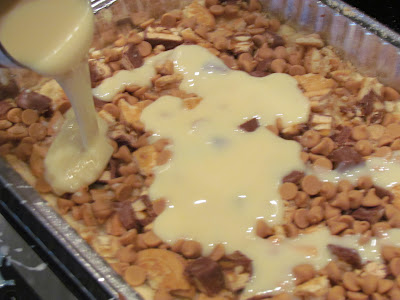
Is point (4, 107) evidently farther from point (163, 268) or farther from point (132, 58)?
point (163, 268)

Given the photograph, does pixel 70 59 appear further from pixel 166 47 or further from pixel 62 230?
pixel 166 47

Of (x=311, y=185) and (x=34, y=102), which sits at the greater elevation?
(x=34, y=102)

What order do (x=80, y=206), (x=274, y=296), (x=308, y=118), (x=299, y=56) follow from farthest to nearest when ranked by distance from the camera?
1. (x=299, y=56)
2. (x=308, y=118)
3. (x=80, y=206)
4. (x=274, y=296)

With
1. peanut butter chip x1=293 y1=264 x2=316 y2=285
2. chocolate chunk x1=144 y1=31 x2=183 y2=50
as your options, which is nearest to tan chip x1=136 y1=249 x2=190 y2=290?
peanut butter chip x1=293 y1=264 x2=316 y2=285

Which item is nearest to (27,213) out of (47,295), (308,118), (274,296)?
(47,295)

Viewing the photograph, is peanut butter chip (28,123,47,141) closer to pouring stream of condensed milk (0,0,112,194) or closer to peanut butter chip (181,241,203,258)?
pouring stream of condensed milk (0,0,112,194)

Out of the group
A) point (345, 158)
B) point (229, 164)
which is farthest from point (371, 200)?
point (229, 164)

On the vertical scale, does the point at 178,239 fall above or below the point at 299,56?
below

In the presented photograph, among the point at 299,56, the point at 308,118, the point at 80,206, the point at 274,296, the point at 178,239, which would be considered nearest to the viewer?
the point at 274,296
